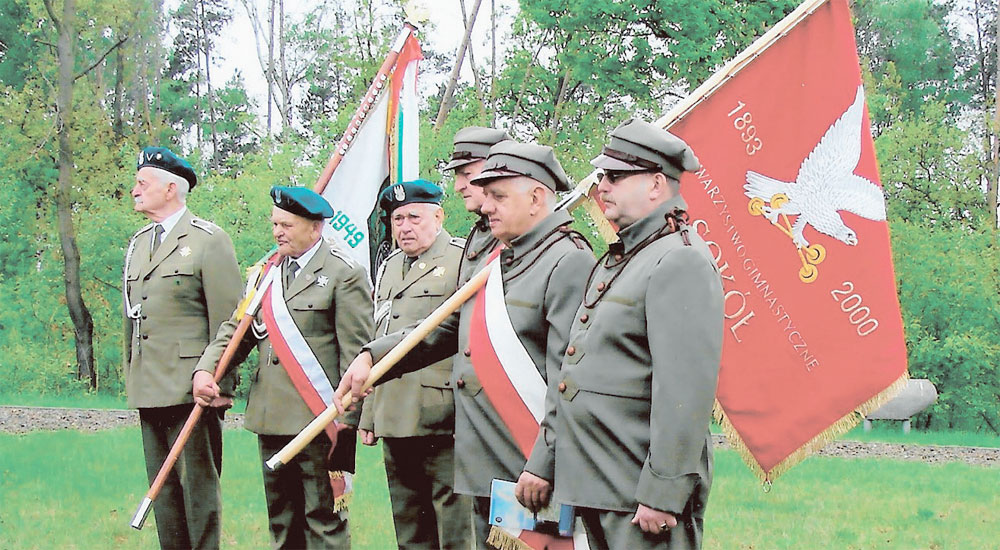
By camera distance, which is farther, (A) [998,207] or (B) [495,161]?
(A) [998,207]

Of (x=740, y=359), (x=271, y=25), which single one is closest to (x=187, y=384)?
→ (x=740, y=359)

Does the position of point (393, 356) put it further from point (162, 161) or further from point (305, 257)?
point (162, 161)

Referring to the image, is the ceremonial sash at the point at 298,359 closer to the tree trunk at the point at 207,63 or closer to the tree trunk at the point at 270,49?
the tree trunk at the point at 270,49

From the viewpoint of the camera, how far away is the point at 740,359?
4.12 meters

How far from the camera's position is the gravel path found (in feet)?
37.8

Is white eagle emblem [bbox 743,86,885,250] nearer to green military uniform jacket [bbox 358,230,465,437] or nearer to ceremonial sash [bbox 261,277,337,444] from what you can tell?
green military uniform jacket [bbox 358,230,465,437]

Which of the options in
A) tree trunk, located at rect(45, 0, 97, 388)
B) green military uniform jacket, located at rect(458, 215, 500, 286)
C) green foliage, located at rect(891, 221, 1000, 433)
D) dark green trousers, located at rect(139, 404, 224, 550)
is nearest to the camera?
green military uniform jacket, located at rect(458, 215, 500, 286)

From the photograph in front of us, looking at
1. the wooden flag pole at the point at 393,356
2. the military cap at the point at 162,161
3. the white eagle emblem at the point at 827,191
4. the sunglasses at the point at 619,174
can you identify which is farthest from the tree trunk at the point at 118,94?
the sunglasses at the point at 619,174

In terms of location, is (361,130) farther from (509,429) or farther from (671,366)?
(671,366)

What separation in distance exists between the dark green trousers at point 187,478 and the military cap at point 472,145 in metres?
1.59

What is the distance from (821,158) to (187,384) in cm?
278

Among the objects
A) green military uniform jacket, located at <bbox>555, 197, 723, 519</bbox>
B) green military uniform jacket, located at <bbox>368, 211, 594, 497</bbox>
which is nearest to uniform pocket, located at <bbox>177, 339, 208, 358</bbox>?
green military uniform jacket, located at <bbox>368, 211, 594, 497</bbox>

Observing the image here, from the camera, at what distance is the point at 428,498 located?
14.7 feet

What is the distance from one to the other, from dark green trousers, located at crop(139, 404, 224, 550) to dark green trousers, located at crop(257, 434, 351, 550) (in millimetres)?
367
